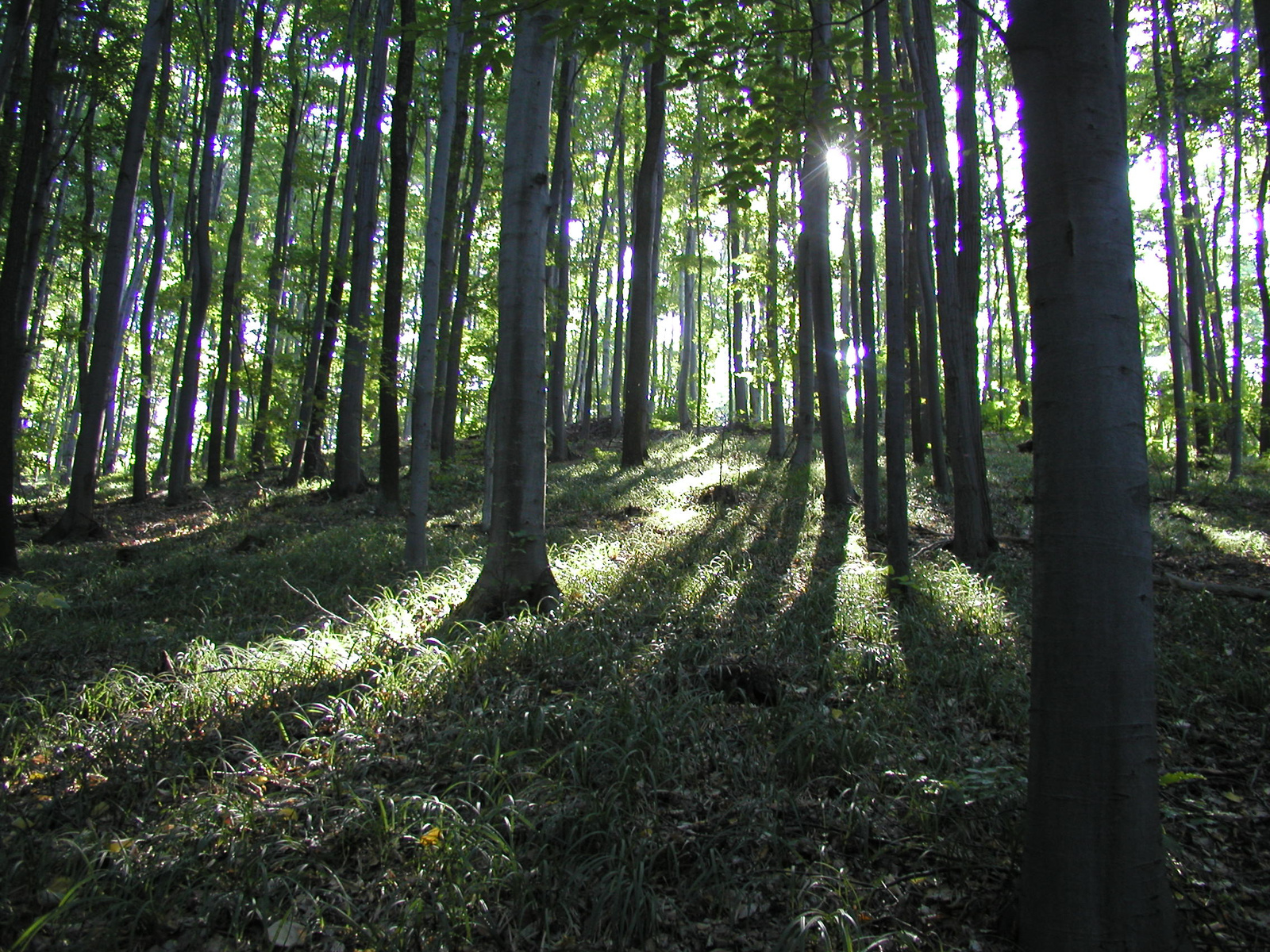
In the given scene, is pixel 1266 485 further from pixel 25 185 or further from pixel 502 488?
pixel 25 185

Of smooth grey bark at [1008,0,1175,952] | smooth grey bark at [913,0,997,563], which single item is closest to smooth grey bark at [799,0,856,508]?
smooth grey bark at [913,0,997,563]

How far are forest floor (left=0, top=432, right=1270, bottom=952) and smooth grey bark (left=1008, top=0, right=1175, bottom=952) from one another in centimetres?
49

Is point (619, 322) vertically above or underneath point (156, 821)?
above

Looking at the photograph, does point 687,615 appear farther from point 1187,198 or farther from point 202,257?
Result: point 1187,198

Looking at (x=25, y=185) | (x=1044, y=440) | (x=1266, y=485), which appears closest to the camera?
(x=1044, y=440)

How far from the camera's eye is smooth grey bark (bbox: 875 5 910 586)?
6.57m

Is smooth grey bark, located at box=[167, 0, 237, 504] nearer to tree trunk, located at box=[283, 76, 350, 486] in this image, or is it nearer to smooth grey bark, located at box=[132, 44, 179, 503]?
smooth grey bark, located at box=[132, 44, 179, 503]

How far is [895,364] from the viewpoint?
21.8 feet

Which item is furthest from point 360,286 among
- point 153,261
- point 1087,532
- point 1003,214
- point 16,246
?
point 1003,214

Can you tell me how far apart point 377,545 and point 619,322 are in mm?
13617

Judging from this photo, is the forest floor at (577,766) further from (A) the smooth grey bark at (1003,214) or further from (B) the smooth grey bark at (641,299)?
(A) the smooth grey bark at (1003,214)

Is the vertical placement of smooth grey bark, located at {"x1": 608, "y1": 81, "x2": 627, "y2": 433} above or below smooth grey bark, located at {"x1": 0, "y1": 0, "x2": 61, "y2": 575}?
above

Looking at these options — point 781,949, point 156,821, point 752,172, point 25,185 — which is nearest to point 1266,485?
point 752,172

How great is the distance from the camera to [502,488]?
18.7 feet
